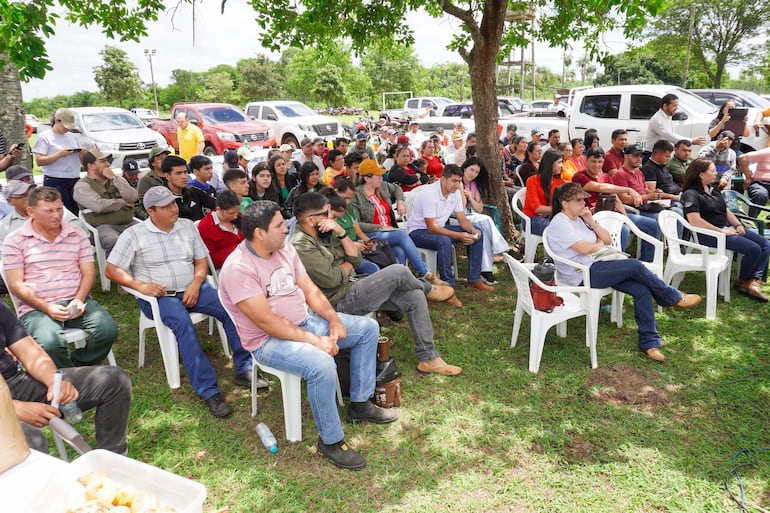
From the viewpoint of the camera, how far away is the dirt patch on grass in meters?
3.44

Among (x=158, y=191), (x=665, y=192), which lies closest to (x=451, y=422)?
(x=158, y=191)

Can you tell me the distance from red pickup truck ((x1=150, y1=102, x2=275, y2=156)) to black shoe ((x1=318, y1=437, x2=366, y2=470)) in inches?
441

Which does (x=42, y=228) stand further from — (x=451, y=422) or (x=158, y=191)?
(x=451, y=422)

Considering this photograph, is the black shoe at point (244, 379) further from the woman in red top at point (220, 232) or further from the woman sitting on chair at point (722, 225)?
the woman sitting on chair at point (722, 225)

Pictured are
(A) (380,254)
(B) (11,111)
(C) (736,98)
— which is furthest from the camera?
(C) (736,98)

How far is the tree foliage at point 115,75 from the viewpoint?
40.9 m

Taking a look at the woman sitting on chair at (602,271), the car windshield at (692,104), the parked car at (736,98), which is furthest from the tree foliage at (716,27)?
the woman sitting on chair at (602,271)

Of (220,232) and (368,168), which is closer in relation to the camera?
(220,232)

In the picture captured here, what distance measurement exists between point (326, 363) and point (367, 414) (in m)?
0.62

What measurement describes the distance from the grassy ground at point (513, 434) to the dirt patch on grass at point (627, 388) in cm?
1

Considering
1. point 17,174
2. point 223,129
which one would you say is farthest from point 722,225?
point 223,129

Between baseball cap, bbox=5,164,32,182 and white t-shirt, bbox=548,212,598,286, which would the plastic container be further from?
baseball cap, bbox=5,164,32,182

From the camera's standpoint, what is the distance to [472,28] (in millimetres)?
6094

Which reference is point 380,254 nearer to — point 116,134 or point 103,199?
point 103,199
